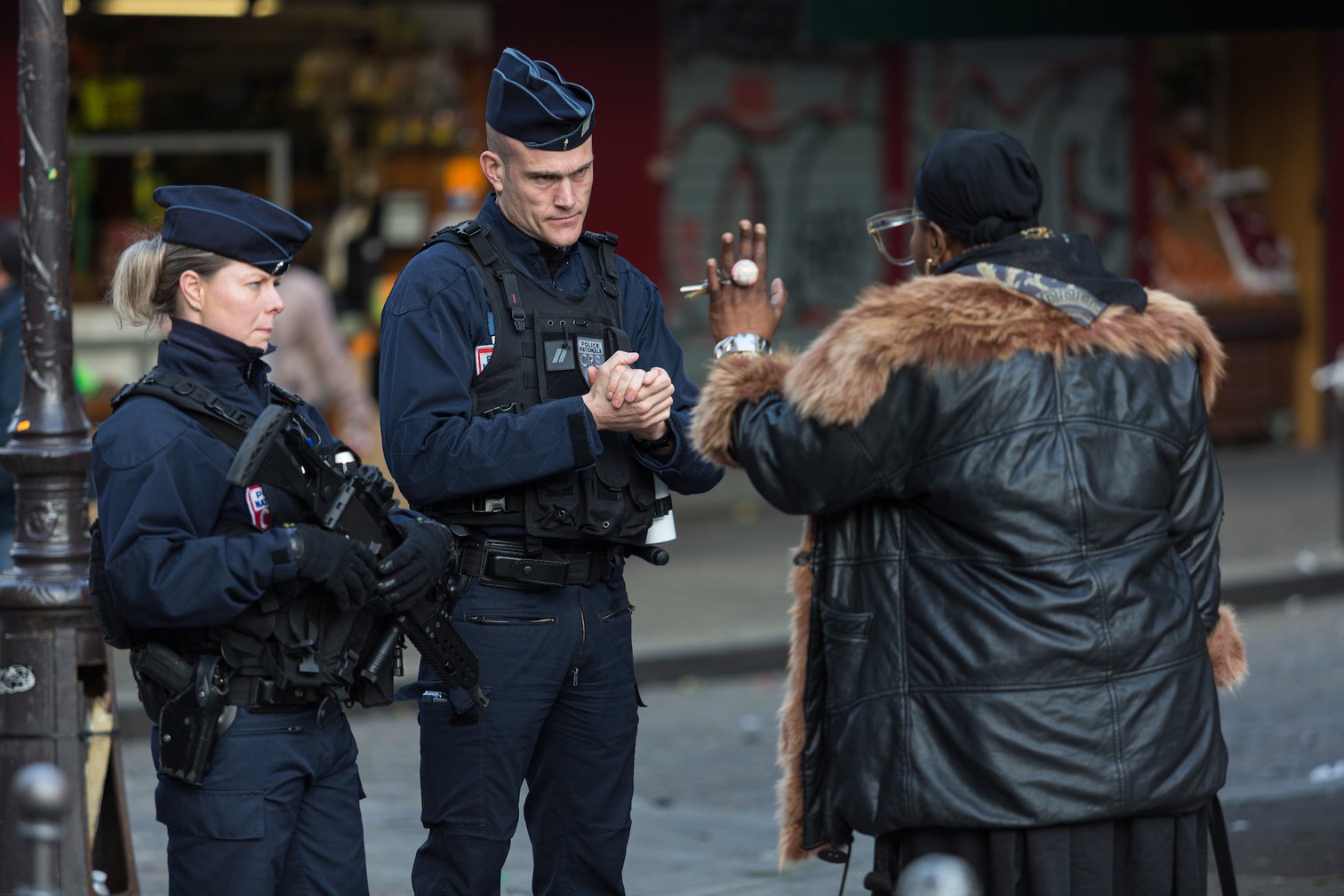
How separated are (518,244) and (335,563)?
100cm

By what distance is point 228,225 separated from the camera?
3736 mm

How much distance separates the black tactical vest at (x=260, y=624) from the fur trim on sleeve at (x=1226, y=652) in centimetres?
182

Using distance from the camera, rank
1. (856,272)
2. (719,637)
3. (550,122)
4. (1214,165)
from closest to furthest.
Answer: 1. (550,122)
2. (719,637)
3. (856,272)
4. (1214,165)

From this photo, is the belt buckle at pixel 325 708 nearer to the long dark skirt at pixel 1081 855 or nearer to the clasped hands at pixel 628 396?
the clasped hands at pixel 628 396

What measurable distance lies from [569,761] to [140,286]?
141cm

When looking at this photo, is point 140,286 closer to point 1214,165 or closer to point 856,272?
point 856,272

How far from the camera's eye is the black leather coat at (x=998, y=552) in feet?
11.6

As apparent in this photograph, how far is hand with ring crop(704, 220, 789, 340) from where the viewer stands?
4.07 m

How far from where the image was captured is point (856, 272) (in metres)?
14.1

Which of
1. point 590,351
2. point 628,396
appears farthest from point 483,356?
point 628,396

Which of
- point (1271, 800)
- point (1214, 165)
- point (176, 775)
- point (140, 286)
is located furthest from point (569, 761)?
point (1214, 165)

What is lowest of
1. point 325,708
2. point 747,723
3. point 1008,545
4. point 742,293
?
point 747,723

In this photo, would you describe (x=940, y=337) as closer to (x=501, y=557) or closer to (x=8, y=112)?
(x=501, y=557)

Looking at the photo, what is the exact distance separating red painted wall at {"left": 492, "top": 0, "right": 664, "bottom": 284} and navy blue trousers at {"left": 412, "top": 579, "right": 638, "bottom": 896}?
8592mm
